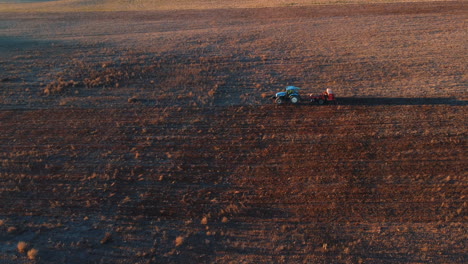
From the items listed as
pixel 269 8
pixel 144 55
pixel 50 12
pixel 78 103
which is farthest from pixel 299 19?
pixel 50 12

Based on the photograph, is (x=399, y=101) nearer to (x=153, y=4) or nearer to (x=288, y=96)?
(x=288, y=96)

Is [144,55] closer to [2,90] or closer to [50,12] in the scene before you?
[2,90]

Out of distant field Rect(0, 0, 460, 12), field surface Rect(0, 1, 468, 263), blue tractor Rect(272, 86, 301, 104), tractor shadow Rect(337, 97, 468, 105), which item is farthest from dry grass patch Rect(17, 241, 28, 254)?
distant field Rect(0, 0, 460, 12)

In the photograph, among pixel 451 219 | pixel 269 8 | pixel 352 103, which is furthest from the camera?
pixel 269 8

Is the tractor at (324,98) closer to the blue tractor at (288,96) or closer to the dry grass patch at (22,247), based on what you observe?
the blue tractor at (288,96)

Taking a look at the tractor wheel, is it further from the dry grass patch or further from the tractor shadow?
the dry grass patch
